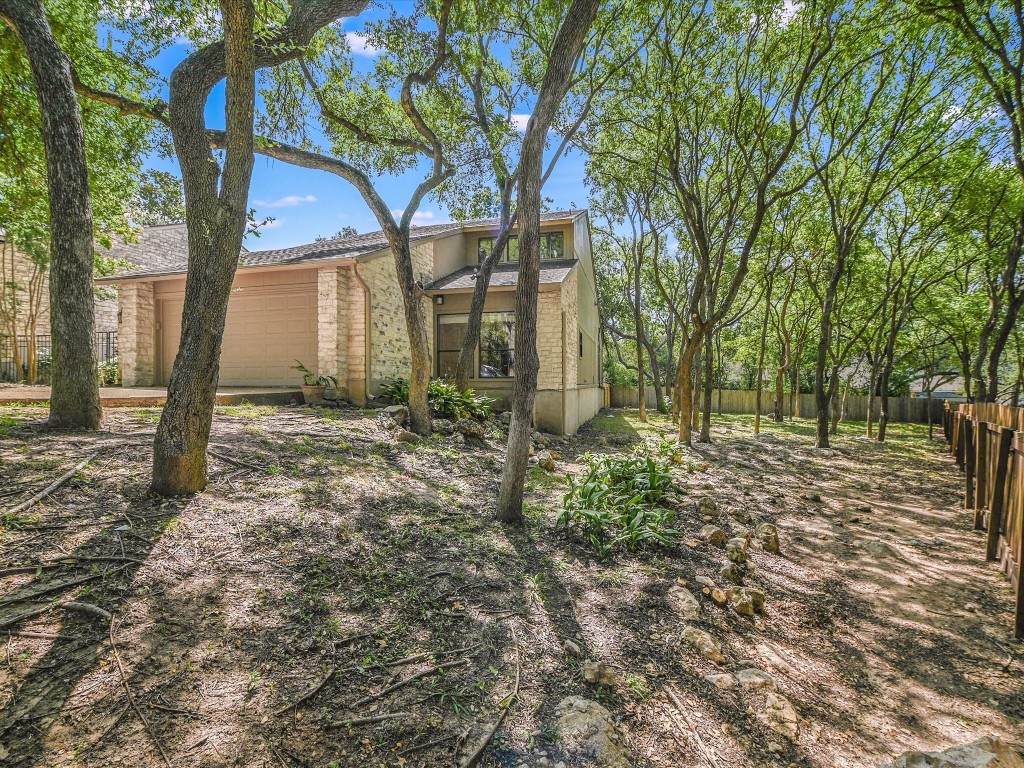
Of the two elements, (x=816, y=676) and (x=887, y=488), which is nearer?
(x=816, y=676)

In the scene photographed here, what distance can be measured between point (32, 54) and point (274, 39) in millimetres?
2091

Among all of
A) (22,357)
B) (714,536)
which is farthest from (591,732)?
(22,357)

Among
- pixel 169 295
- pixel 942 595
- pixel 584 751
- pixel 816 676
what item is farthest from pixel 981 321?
pixel 169 295

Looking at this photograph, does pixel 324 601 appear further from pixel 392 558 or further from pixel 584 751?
pixel 584 751

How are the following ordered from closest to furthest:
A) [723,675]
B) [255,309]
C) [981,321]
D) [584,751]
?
[584,751] < [723,675] < [255,309] < [981,321]

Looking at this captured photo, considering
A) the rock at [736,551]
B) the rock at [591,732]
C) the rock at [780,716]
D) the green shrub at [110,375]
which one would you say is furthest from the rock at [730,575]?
the green shrub at [110,375]

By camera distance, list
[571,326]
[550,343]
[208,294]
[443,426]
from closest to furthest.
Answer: [208,294] → [443,426] → [550,343] → [571,326]

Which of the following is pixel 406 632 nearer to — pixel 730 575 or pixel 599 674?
pixel 599 674

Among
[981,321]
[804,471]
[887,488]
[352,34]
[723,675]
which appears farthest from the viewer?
[981,321]

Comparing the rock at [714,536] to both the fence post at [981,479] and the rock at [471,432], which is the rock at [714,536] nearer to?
the fence post at [981,479]

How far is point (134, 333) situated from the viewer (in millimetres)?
10727

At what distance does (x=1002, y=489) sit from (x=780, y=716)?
11.5 ft

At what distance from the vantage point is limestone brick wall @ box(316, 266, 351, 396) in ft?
30.0

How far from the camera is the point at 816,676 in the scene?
2.47 meters
